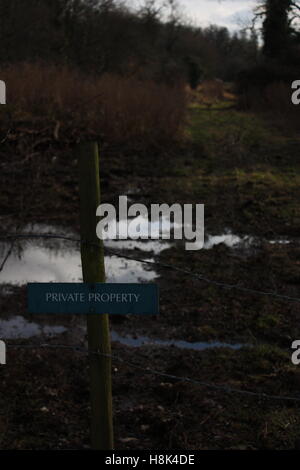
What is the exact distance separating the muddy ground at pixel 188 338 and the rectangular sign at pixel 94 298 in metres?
0.85

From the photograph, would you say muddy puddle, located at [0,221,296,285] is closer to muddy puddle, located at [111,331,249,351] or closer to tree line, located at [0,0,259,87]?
muddy puddle, located at [111,331,249,351]

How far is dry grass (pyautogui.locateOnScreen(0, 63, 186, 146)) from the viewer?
1299 cm

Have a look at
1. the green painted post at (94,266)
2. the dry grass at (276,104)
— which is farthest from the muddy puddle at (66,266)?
the dry grass at (276,104)

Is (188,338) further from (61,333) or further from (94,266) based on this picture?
(94,266)

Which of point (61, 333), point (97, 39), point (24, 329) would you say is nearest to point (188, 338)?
point (61, 333)

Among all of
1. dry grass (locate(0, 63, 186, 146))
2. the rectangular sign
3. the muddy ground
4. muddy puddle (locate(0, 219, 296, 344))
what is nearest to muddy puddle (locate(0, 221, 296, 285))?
muddy puddle (locate(0, 219, 296, 344))

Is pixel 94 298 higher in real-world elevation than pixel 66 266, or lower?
higher

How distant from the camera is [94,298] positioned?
259 centimetres

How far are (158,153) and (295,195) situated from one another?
441 cm

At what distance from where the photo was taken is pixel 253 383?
4285 millimetres

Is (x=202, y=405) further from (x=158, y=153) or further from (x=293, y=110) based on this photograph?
(x=293, y=110)

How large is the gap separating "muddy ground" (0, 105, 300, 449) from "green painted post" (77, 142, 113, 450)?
20.5 inches

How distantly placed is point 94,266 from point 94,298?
0.16 m

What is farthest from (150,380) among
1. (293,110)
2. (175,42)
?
(175,42)
